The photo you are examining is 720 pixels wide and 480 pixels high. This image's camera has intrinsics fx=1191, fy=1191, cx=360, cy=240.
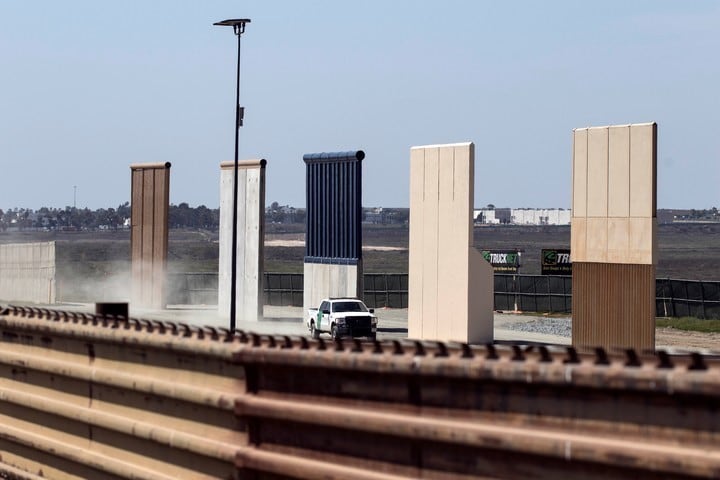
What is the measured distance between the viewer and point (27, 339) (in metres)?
13.7

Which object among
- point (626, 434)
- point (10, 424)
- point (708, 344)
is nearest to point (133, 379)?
point (10, 424)

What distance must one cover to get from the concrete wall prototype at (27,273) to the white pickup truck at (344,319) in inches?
992

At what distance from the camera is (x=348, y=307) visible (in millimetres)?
45875

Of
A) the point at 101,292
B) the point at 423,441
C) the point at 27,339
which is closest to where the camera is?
the point at 423,441

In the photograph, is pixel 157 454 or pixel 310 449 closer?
pixel 310 449

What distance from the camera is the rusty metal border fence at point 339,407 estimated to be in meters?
7.09

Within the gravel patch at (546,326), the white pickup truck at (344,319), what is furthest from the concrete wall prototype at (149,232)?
the gravel patch at (546,326)

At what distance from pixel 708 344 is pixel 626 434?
40387mm

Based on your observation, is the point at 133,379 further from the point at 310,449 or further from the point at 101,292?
the point at 101,292

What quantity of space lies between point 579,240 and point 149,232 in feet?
108

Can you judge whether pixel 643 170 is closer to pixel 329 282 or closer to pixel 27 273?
pixel 329 282

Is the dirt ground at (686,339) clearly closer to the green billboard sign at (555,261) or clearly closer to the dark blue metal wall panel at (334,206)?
the green billboard sign at (555,261)

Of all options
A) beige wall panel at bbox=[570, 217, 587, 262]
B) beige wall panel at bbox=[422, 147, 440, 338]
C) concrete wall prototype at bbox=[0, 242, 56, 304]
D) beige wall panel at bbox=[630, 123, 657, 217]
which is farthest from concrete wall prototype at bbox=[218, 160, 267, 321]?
beige wall panel at bbox=[630, 123, 657, 217]

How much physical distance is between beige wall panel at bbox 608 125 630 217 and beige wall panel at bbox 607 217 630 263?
21 centimetres
